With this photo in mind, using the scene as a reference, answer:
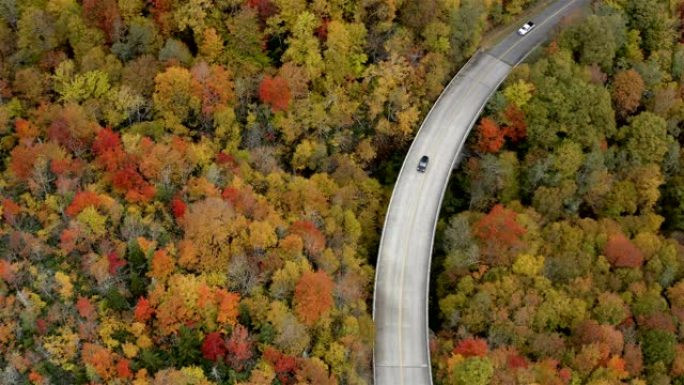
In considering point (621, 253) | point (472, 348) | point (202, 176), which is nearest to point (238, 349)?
point (202, 176)

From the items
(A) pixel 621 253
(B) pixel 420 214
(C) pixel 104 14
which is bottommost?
(A) pixel 621 253

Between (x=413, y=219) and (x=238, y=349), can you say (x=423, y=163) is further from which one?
(x=238, y=349)

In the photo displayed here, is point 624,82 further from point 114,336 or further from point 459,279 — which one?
point 114,336

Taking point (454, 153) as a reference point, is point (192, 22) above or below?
above

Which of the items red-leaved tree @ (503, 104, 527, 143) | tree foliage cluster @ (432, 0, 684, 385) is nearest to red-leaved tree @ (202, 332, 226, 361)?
tree foliage cluster @ (432, 0, 684, 385)

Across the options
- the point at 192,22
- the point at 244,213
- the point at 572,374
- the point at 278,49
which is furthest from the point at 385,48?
the point at 572,374

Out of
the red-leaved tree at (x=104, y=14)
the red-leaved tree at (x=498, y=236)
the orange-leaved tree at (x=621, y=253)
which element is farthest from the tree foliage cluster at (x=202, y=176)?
the orange-leaved tree at (x=621, y=253)
